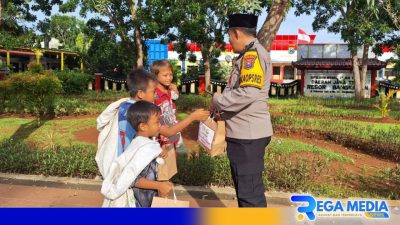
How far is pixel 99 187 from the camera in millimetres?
5219

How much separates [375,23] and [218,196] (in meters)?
12.6

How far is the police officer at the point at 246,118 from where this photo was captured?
3.04m

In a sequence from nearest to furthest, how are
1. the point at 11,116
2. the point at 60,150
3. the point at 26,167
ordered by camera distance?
the point at 26,167 < the point at 60,150 < the point at 11,116

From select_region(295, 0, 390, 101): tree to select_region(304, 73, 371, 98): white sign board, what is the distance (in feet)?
9.62

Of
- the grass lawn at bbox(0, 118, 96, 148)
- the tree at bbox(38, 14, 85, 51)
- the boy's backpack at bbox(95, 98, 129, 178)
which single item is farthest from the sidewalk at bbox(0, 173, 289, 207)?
the tree at bbox(38, 14, 85, 51)

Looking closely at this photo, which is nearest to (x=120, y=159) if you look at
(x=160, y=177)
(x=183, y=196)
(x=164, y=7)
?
(x=160, y=177)

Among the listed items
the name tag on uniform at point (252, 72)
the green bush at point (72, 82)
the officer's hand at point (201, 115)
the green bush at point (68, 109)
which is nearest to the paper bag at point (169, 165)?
the officer's hand at point (201, 115)

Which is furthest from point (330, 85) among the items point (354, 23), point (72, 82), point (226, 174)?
point (226, 174)

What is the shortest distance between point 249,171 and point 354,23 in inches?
554

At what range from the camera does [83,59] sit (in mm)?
31391

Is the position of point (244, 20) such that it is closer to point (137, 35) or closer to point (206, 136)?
point (206, 136)

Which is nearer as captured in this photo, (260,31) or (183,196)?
(183,196)

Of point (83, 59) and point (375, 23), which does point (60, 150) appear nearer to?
point (375, 23)

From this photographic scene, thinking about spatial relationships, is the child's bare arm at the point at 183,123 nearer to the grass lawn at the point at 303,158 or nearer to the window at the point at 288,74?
the grass lawn at the point at 303,158
